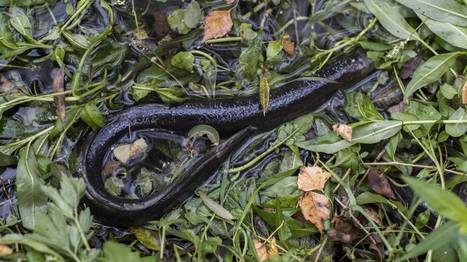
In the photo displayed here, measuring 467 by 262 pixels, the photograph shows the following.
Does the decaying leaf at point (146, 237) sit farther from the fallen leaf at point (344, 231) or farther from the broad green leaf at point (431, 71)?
the broad green leaf at point (431, 71)

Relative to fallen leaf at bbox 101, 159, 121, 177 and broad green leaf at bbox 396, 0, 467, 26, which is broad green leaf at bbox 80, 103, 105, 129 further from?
broad green leaf at bbox 396, 0, 467, 26

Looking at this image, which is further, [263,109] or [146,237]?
[263,109]

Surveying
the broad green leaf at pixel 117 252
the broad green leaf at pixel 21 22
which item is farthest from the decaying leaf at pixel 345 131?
the broad green leaf at pixel 21 22

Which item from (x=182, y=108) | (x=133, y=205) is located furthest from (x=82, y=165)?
(x=182, y=108)

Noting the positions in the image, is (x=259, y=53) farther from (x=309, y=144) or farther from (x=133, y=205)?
(x=133, y=205)

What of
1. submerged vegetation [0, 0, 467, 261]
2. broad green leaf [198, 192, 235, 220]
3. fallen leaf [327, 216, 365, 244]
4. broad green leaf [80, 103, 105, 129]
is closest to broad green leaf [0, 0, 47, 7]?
submerged vegetation [0, 0, 467, 261]

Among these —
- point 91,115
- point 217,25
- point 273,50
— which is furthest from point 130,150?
point 273,50

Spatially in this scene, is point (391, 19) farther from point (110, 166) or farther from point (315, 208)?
point (110, 166)
